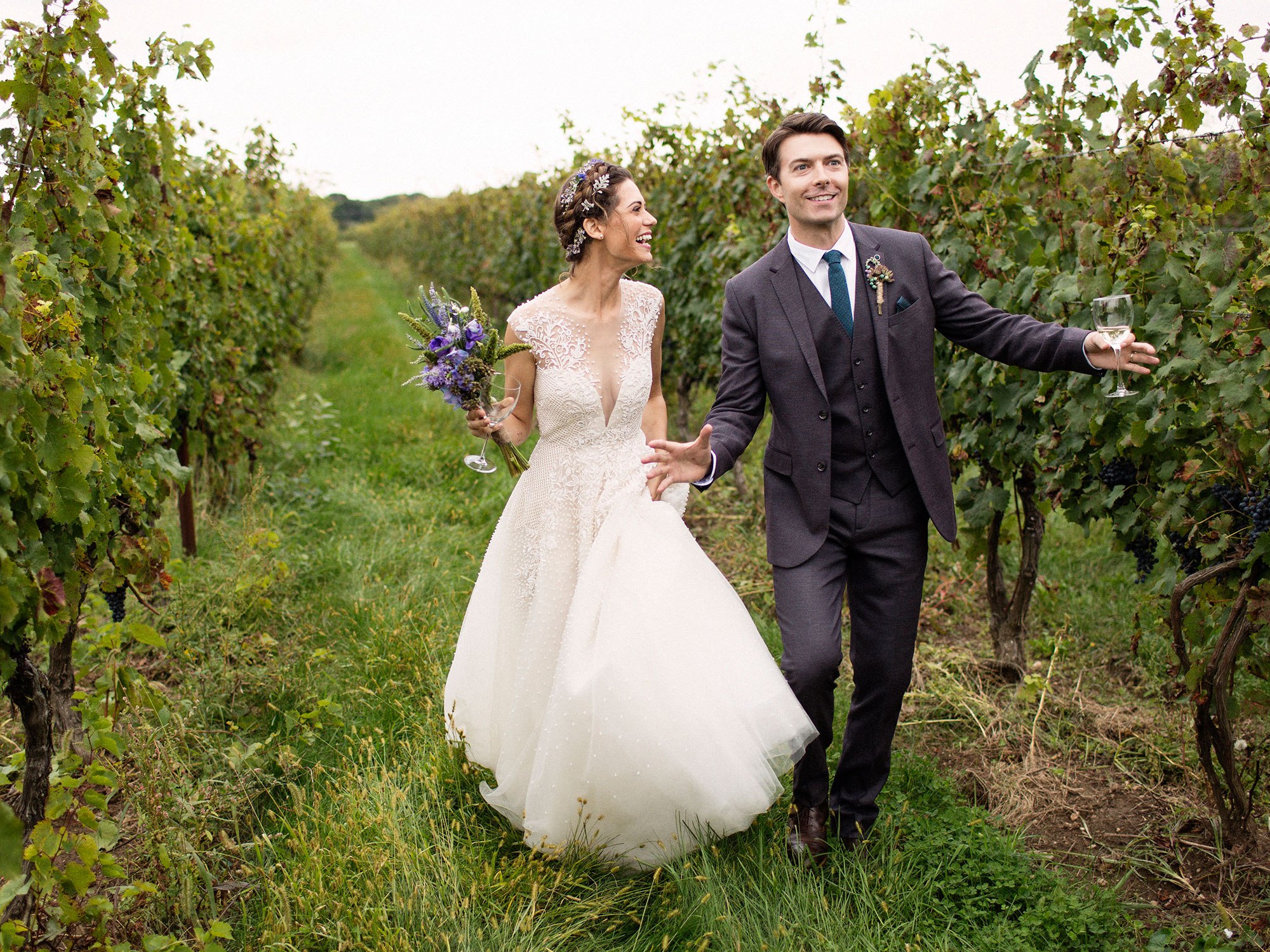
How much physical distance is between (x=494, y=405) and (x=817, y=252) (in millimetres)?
1105

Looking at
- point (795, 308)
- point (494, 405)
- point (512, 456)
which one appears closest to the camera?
point (795, 308)

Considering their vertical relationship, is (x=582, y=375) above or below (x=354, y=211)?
below

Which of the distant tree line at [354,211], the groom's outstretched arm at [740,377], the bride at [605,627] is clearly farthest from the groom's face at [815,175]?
the distant tree line at [354,211]

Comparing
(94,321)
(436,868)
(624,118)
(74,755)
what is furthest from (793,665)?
(624,118)

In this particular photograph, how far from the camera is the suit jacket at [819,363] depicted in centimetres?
291

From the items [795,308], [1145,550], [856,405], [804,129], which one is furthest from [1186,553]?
[804,129]

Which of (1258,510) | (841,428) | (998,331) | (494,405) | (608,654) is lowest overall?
(608,654)

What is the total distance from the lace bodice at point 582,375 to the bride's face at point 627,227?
0.23 metres

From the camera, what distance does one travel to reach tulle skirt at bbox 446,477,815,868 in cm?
273

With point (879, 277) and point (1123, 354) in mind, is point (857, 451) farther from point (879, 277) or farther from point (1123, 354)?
point (1123, 354)

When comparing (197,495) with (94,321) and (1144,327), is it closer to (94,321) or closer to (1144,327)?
(94,321)

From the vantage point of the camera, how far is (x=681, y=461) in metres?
2.87

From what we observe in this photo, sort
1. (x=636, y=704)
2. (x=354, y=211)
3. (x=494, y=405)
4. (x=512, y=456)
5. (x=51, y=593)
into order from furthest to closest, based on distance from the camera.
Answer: (x=354, y=211) → (x=512, y=456) → (x=494, y=405) → (x=636, y=704) → (x=51, y=593)

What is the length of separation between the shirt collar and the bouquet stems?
3.56 feet
